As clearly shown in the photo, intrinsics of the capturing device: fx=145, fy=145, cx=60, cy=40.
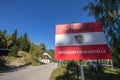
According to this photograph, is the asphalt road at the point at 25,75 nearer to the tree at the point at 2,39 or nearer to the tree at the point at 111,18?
the tree at the point at 111,18

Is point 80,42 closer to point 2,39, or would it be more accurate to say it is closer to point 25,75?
point 25,75

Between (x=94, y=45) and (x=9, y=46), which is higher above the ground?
(x=9, y=46)

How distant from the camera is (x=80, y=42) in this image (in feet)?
10.6

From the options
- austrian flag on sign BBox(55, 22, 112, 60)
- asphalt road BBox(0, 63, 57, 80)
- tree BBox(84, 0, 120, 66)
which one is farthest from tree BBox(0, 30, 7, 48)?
austrian flag on sign BBox(55, 22, 112, 60)

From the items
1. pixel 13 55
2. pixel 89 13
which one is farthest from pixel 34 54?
pixel 89 13

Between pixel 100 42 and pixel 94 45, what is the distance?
158 mm

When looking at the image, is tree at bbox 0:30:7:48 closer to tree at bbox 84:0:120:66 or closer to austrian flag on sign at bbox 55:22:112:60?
tree at bbox 84:0:120:66

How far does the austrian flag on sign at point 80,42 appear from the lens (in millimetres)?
3100

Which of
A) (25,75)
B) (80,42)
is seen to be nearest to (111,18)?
(80,42)

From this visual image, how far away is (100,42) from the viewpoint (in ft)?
10.5

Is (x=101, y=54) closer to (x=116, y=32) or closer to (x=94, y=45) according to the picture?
(x=94, y=45)

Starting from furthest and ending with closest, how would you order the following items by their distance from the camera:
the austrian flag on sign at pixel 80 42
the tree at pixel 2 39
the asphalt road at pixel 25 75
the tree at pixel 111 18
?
the tree at pixel 2 39, the asphalt road at pixel 25 75, the tree at pixel 111 18, the austrian flag on sign at pixel 80 42

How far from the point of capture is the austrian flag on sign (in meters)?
3.10

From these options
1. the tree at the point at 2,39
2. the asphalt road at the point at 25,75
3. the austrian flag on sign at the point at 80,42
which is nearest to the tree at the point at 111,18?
the austrian flag on sign at the point at 80,42
